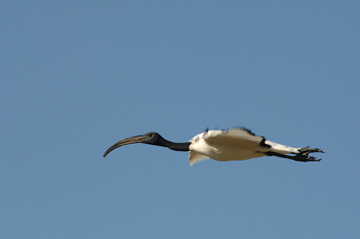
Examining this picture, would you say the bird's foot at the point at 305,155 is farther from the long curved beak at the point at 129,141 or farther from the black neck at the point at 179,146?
the long curved beak at the point at 129,141

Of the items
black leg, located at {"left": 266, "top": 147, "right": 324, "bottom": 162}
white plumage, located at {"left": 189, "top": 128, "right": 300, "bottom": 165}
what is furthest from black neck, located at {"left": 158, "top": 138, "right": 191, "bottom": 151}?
black leg, located at {"left": 266, "top": 147, "right": 324, "bottom": 162}

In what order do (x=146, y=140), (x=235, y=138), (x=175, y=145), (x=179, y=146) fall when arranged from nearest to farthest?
(x=235, y=138) → (x=179, y=146) → (x=175, y=145) → (x=146, y=140)

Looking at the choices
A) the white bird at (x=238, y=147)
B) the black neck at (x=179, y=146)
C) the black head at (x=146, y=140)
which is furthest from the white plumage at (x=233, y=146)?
the black head at (x=146, y=140)

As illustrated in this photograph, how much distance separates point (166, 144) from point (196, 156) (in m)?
1.01

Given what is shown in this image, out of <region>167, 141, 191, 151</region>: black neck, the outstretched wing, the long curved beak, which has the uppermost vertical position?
the long curved beak

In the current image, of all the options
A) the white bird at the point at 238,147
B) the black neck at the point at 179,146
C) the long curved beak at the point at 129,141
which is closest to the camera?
the white bird at the point at 238,147

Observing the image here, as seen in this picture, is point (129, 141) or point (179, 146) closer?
point (179, 146)

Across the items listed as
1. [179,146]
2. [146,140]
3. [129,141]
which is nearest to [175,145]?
[179,146]

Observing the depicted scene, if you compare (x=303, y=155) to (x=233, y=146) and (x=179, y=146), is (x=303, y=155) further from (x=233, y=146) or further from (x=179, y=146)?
(x=179, y=146)

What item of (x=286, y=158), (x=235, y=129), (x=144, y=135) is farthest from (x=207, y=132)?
(x=144, y=135)

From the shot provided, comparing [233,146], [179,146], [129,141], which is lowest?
[233,146]

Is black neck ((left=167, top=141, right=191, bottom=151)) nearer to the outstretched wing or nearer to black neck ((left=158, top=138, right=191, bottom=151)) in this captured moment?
black neck ((left=158, top=138, right=191, bottom=151))

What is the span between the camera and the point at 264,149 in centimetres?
1531

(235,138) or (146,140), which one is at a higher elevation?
(146,140)
